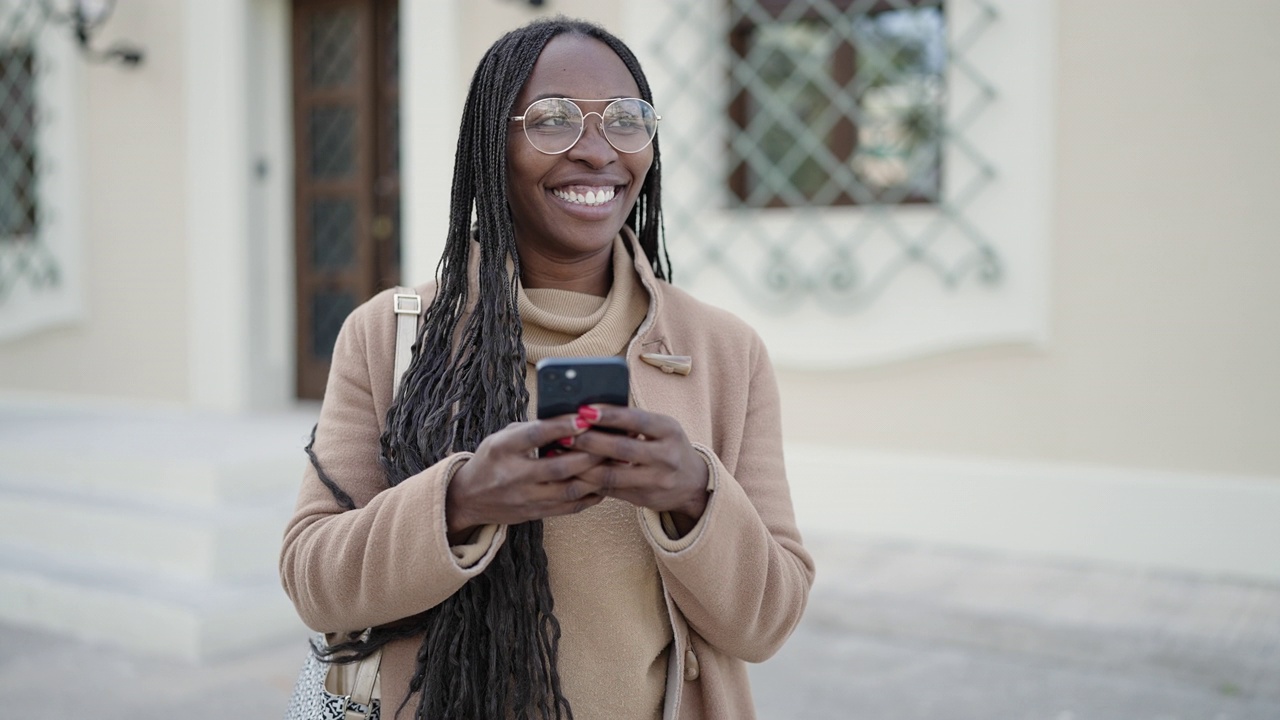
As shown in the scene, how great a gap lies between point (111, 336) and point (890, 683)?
5.68 metres

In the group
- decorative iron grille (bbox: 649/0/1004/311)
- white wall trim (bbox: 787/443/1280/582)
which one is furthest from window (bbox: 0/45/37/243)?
white wall trim (bbox: 787/443/1280/582)

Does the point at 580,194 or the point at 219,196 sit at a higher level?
the point at 219,196

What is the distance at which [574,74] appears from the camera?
1.53 m

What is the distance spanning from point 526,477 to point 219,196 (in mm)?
6101

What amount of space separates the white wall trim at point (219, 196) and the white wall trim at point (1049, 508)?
11.9 feet

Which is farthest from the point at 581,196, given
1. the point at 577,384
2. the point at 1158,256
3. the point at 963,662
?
the point at 1158,256

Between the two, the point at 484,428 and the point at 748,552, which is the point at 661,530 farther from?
the point at 484,428

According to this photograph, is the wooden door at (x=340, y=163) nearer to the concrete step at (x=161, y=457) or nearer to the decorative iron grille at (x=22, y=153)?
the concrete step at (x=161, y=457)

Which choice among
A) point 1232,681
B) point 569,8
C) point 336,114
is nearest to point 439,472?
point 1232,681

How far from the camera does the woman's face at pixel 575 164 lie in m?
1.52

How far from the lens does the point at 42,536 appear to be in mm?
4789

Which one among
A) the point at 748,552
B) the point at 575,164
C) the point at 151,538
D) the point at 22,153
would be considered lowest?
the point at 151,538

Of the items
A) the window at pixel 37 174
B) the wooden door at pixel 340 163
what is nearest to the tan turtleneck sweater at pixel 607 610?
the wooden door at pixel 340 163

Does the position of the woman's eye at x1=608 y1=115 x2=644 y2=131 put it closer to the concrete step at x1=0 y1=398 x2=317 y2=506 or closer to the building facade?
the building facade
